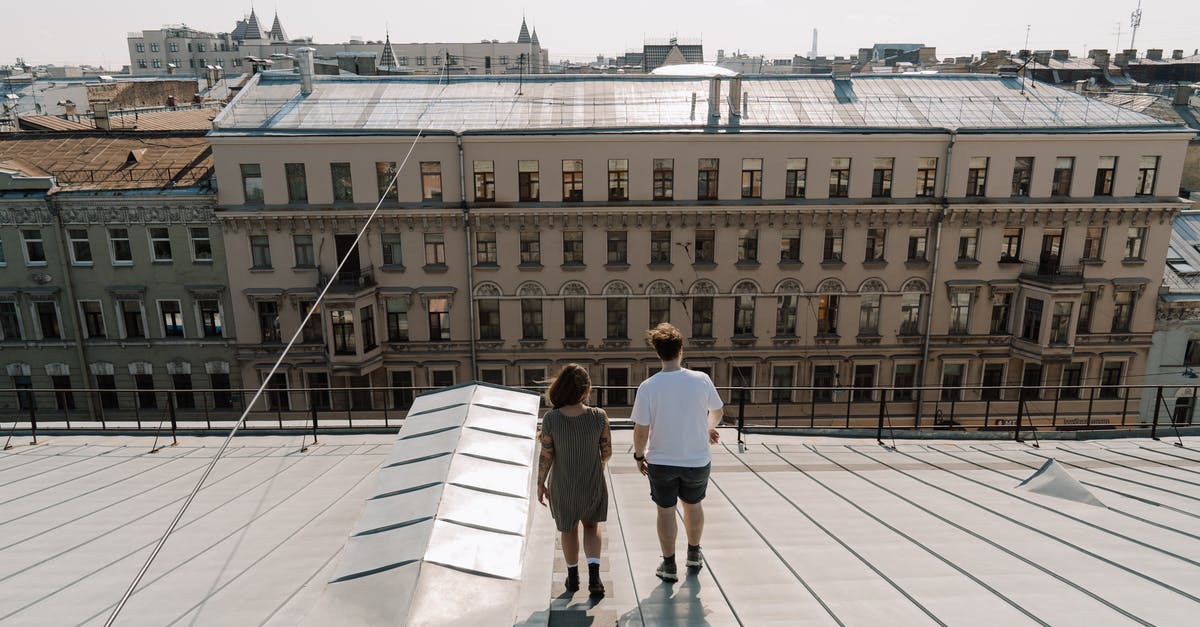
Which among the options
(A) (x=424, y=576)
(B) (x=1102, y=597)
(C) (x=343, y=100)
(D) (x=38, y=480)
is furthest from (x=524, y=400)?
(C) (x=343, y=100)

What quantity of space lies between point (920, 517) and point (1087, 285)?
2442cm

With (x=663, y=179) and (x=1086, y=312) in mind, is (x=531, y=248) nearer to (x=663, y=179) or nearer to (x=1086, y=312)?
(x=663, y=179)

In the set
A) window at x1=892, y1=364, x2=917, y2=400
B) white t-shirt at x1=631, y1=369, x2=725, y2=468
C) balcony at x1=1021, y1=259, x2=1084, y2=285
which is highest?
white t-shirt at x1=631, y1=369, x2=725, y2=468

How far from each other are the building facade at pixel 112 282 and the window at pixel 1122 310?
33132 mm

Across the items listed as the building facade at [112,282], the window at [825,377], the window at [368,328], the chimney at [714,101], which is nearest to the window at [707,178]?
the chimney at [714,101]

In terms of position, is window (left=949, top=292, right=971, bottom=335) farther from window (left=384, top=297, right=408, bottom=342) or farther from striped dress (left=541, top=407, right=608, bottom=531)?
striped dress (left=541, top=407, right=608, bottom=531)

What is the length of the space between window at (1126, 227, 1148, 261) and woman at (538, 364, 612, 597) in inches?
1145

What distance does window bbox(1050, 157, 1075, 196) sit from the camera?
25312 mm

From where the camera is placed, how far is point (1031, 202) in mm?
25250

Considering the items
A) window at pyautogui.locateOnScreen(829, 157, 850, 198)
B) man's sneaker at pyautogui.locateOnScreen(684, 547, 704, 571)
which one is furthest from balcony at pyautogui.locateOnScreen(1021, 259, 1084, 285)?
man's sneaker at pyautogui.locateOnScreen(684, 547, 704, 571)

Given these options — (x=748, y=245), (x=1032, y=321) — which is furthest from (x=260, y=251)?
(x=1032, y=321)

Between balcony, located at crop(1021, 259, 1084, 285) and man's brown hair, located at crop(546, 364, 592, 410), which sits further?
balcony, located at crop(1021, 259, 1084, 285)

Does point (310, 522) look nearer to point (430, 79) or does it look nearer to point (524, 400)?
point (524, 400)

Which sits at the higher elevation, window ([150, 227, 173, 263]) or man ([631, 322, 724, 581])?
man ([631, 322, 724, 581])
